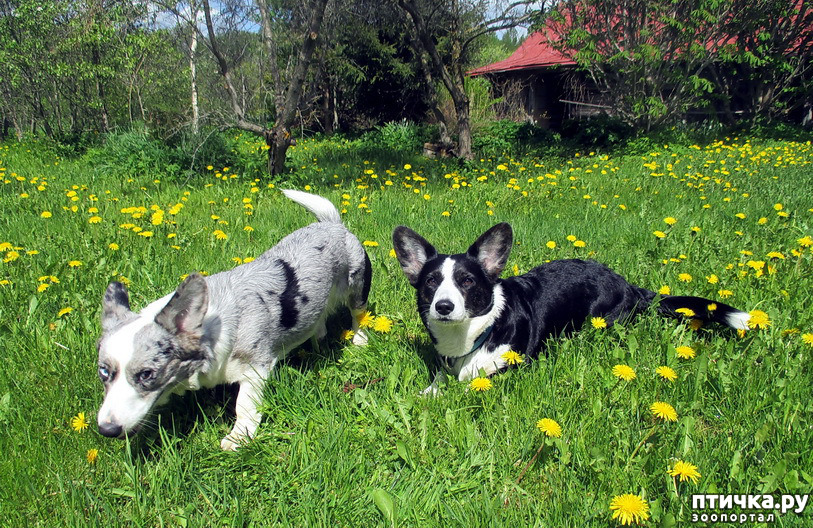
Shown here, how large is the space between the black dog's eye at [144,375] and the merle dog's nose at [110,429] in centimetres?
18

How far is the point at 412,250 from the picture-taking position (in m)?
2.81

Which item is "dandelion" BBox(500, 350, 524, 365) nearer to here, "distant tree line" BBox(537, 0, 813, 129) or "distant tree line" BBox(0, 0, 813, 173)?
"distant tree line" BBox(0, 0, 813, 173)

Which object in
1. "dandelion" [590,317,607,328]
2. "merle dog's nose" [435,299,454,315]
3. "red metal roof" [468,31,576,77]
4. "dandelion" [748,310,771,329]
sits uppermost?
"red metal roof" [468,31,576,77]

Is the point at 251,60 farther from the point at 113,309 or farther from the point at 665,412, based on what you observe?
the point at 665,412

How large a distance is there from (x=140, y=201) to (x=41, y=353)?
3.78 metres

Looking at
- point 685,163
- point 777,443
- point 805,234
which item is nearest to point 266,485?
point 777,443

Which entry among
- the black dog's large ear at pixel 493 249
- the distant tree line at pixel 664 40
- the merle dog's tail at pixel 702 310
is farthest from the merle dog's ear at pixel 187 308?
the distant tree line at pixel 664 40

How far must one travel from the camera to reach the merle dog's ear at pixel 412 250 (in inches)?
108

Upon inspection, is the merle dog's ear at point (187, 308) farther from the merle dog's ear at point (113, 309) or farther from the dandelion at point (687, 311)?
the dandelion at point (687, 311)

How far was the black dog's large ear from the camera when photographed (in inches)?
103

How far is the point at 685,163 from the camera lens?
8430 millimetres

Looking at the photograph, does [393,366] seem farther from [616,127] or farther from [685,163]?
[616,127]

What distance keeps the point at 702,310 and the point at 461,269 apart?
1462mm

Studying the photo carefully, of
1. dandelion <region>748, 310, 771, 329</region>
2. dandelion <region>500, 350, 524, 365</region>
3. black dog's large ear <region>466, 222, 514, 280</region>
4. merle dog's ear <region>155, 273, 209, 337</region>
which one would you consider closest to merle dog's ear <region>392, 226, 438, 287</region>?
black dog's large ear <region>466, 222, 514, 280</region>
